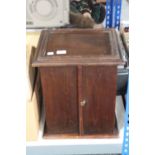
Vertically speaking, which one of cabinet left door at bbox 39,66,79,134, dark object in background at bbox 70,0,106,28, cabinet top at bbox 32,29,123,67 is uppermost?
dark object in background at bbox 70,0,106,28

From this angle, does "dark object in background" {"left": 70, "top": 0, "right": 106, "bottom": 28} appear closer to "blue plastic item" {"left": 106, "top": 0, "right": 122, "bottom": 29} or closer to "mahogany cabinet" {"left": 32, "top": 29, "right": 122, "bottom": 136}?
"blue plastic item" {"left": 106, "top": 0, "right": 122, "bottom": 29}

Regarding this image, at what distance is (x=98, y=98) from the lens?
3.62 feet

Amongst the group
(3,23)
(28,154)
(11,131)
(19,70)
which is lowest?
(28,154)

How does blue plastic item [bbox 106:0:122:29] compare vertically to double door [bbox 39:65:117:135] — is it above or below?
above

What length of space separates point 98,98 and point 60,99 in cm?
13

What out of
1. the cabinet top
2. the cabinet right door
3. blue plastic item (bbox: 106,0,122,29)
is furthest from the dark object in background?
the cabinet right door

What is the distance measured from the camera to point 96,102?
1.11 m

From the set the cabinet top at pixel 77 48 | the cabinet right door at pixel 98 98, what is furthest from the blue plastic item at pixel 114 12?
the cabinet right door at pixel 98 98

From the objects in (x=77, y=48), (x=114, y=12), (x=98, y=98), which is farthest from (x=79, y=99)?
(x=114, y=12)

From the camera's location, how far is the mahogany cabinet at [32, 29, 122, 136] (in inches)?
41.3
